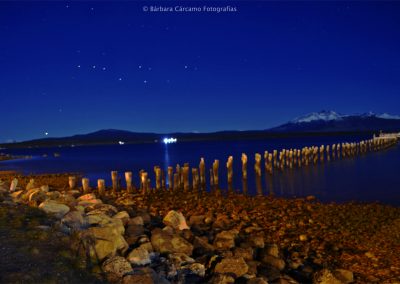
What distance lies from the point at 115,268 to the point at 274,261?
438 centimetres

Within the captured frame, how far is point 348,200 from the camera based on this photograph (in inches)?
840

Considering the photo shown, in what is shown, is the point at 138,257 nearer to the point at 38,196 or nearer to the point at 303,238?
the point at 303,238

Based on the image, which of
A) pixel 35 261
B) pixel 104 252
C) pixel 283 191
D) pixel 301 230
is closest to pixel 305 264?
pixel 301 230

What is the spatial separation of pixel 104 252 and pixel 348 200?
1616cm

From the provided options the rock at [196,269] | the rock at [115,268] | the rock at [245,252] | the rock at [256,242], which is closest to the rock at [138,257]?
the rock at [196,269]

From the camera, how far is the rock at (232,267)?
8.69 metres

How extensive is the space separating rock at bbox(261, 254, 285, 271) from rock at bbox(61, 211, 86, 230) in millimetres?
4538

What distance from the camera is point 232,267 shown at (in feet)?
28.7

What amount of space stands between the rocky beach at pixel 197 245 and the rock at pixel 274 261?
0.03 meters

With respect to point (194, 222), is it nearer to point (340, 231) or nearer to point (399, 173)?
point (340, 231)

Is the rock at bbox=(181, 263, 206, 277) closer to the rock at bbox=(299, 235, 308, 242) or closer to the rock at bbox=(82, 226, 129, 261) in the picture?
the rock at bbox=(82, 226, 129, 261)

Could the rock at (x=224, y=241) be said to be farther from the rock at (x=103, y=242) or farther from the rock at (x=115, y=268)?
the rock at (x=115, y=268)

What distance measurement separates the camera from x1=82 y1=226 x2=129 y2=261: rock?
26.9ft

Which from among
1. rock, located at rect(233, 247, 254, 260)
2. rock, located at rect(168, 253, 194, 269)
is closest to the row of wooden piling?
rock, located at rect(233, 247, 254, 260)
